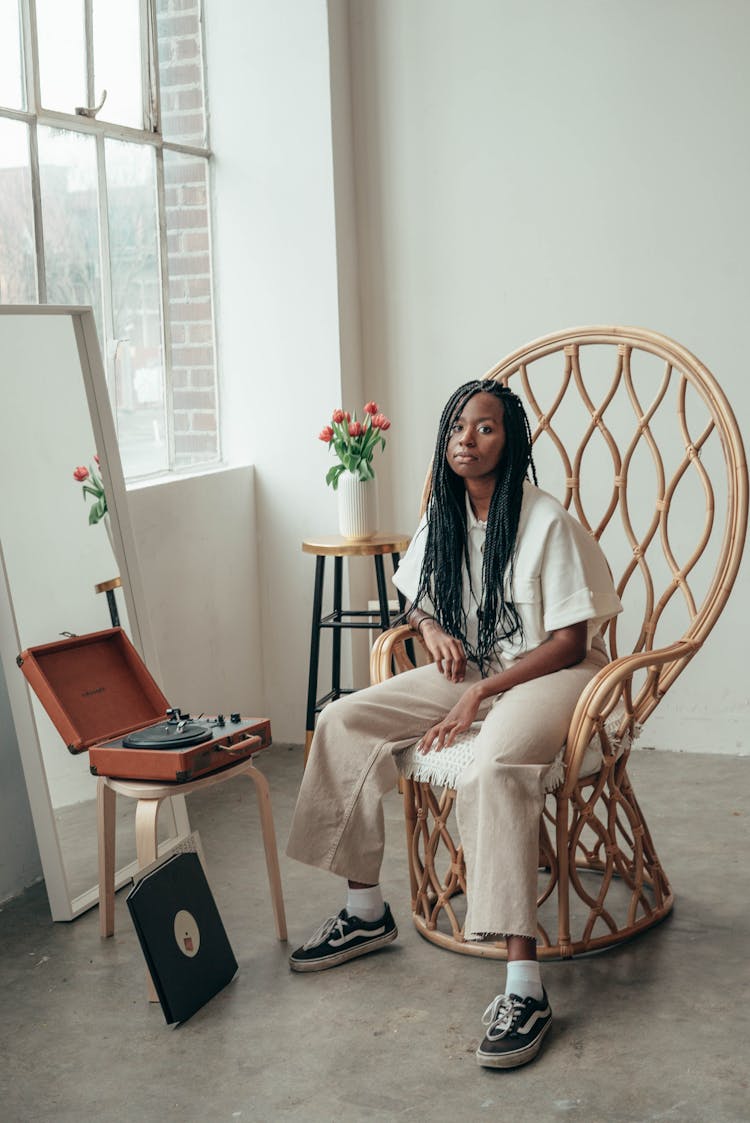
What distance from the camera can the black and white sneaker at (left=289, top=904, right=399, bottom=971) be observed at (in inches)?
99.7

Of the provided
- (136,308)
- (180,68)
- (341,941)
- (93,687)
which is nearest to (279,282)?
(136,308)

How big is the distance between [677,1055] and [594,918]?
41cm

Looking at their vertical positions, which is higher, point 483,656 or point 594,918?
point 483,656

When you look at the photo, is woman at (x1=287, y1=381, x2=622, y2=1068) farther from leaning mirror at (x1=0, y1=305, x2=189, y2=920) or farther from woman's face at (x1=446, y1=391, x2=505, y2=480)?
leaning mirror at (x1=0, y1=305, x2=189, y2=920)

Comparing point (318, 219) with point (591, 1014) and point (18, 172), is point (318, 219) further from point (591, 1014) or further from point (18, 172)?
point (591, 1014)

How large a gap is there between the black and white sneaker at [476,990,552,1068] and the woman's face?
104 cm

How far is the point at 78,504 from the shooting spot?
2.95 m

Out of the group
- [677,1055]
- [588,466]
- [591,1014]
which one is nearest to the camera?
[677,1055]

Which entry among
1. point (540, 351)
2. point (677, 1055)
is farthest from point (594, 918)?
point (540, 351)

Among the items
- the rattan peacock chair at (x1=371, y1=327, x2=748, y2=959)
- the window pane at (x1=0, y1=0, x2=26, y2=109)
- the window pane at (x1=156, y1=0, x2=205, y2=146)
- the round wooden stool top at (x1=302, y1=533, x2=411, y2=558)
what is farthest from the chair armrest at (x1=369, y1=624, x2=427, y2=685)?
the window pane at (x1=156, y1=0, x2=205, y2=146)

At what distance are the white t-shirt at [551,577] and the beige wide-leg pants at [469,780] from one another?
0.35 feet

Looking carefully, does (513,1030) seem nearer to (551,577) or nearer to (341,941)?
(341,941)

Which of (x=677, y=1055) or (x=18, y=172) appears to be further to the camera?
(x=18, y=172)

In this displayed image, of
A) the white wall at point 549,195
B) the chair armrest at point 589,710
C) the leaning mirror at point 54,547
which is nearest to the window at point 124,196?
the leaning mirror at point 54,547
